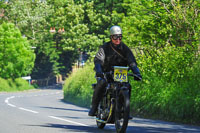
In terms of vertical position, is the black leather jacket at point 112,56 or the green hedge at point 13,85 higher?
the black leather jacket at point 112,56

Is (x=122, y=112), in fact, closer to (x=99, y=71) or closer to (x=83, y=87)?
(x=99, y=71)

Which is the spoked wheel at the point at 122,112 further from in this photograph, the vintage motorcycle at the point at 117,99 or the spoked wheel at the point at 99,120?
the spoked wheel at the point at 99,120

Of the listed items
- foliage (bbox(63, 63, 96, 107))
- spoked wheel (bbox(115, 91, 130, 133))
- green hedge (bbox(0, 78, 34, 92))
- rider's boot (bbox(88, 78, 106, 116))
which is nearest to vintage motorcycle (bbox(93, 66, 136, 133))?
spoked wheel (bbox(115, 91, 130, 133))

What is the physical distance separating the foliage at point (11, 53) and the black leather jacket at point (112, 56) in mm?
52899

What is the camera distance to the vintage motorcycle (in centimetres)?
839

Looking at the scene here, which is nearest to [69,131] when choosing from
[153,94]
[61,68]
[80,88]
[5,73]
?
[153,94]

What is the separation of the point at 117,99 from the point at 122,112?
0.84 feet

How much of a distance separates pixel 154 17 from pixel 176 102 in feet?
23.8

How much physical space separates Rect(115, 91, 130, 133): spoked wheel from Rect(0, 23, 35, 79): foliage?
2112 inches

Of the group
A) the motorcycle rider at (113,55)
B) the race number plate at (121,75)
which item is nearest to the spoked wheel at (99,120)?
the motorcycle rider at (113,55)

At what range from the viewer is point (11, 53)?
62.0 meters

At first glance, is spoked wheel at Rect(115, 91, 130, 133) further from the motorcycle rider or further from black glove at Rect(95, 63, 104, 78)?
the motorcycle rider

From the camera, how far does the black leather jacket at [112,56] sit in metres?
9.29

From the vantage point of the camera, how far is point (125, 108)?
328 inches
